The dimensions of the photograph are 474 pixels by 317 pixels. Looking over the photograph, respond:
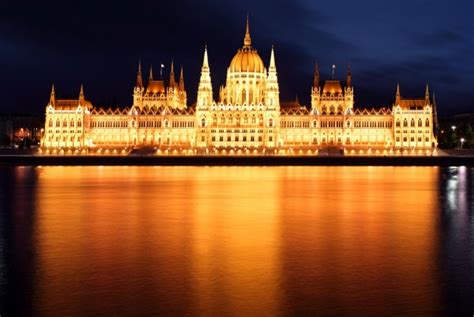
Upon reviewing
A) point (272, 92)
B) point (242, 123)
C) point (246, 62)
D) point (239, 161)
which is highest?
point (246, 62)

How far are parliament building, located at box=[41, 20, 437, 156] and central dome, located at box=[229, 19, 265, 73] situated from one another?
8.0 inches

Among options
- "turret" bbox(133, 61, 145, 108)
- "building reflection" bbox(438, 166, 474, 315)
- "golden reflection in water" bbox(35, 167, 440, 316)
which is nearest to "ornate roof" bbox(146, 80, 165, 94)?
"turret" bbox(133, 61, 145, 108)

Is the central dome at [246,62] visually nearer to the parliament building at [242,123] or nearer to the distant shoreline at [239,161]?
the parliament building at [242,123]

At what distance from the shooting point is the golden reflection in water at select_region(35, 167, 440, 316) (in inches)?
524

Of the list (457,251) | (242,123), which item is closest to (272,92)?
(242,123)

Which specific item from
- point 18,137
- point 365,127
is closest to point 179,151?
point 365,127

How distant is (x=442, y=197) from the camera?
36125 mm

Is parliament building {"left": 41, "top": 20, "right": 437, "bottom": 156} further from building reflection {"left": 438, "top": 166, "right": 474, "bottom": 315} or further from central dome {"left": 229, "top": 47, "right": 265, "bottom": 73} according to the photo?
building reflection {"left": 438, "top": 166, "right": 474, "bottom": 315}

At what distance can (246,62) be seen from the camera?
439 feet

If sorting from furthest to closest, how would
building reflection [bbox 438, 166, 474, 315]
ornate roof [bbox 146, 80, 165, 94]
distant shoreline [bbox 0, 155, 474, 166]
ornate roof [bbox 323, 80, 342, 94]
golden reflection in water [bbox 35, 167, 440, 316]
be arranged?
ornate roof [bbox 146, 80, 165, 94] → ornate roof [bbox 323, 80, 342, 94] → distant shoreline [bbox 0, 155, 474, 166] → building reflection [bbox 438, 166, 474, 315] → golden reflection in water [bbox 35, 167, 440, 316]

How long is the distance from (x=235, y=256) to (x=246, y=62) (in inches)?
4651

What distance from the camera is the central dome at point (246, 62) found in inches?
5231

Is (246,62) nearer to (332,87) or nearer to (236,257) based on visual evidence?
(332,87)

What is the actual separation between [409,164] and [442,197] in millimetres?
45534
